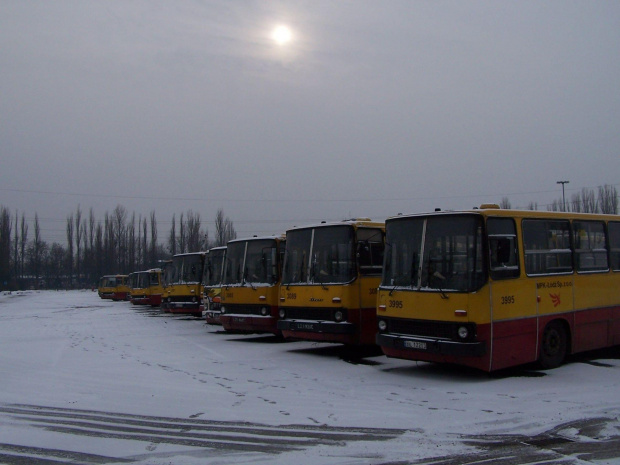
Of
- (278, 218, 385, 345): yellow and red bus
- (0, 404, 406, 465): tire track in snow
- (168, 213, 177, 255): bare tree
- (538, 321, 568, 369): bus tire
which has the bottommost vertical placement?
(0, 404, 406, 465): tire track in snow

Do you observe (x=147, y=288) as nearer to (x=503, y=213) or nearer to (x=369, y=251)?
(x=369, y=251)

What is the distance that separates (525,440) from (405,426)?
1.43 meters

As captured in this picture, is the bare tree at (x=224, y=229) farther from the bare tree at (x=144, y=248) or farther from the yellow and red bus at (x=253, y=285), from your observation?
the yellow and red bus at (x=253, y=285)

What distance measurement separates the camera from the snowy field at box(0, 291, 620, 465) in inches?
271

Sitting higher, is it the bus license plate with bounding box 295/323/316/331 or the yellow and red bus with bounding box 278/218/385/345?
the yellow and red bus with bounding box 278/218/385/345

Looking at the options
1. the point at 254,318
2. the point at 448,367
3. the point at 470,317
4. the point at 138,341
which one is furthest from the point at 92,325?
the point at 470,317

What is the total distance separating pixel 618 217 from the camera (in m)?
14.3

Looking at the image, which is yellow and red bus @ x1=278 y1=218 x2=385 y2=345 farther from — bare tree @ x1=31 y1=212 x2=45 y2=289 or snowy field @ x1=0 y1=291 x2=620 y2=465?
bare tree @ x1=31 y1=212 x2=45 y2=289

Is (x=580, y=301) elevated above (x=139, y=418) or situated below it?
above

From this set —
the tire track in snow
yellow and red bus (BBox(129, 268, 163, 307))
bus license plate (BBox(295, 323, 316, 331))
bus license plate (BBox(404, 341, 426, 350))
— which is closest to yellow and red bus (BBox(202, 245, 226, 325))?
bus license plate (BBox(295, 323, 316, 331))

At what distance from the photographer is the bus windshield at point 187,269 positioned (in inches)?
1131

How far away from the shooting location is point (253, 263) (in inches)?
720

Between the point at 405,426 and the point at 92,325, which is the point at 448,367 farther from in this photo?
the point at 92,325

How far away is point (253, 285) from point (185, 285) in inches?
463
